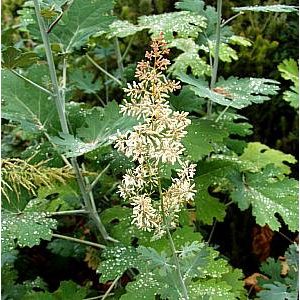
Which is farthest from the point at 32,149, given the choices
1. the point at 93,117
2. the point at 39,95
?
the point at 93,117

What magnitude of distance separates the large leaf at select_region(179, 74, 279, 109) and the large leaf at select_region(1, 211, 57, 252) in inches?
20.7

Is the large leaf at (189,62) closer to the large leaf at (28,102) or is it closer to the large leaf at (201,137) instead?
the large leaf at (201,137)

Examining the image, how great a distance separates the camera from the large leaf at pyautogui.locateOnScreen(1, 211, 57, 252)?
5.23 ft

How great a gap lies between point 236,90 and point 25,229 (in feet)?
2.37

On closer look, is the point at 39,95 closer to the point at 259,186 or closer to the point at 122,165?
the point at 122,165

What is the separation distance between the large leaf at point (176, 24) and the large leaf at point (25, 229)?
68 centimetres

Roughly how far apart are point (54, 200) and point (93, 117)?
1.64ft

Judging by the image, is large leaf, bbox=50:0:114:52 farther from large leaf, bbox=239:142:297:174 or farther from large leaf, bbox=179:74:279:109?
large leaf, bbox=239:142:297:174

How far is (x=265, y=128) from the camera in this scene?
2.81m

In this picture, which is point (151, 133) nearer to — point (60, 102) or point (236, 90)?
point (60, 102)

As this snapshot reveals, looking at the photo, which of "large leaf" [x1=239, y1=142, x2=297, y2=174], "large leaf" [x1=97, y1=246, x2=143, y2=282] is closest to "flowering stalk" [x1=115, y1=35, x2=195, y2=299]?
"large leaf" [x1=97, y1=246, x2=143, y2=282]

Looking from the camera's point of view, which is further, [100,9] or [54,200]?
[54,200]

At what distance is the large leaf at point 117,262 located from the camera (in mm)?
1632

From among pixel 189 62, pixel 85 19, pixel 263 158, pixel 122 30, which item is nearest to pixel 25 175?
pixel 85 19
